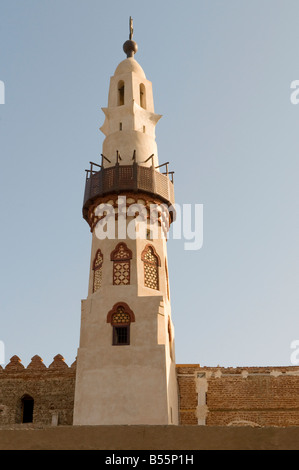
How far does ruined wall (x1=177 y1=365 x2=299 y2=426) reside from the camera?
63.3ft

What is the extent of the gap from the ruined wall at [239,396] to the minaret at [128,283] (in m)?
0.69

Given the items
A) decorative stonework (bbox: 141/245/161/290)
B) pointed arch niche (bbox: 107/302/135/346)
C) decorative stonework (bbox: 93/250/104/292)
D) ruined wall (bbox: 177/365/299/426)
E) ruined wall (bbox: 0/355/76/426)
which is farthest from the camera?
decorative stonework (bbox: 93/250/104/292)

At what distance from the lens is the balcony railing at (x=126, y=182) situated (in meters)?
21.8

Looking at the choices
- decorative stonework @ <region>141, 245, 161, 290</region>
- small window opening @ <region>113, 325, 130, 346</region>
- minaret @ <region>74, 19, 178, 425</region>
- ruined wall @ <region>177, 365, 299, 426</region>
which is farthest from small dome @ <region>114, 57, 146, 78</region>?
ruined wall @ <region>177, 365, 299, 426</region>

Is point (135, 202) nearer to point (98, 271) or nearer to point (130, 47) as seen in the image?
point (98, 271)

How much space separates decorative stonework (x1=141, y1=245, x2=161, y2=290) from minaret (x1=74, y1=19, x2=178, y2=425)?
39 mm

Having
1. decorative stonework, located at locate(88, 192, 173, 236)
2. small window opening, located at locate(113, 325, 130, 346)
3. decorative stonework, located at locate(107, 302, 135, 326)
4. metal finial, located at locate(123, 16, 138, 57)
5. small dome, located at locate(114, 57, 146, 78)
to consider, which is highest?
metal finial, located at locate(123, 16, 138, 57)

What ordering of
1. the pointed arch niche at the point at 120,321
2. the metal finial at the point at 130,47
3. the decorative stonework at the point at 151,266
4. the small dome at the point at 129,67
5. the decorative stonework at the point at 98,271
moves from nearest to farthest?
the pointed arch niche at the point at 120,321 < the decorative stonework at the point at 151,266 < the decorative stonework at the point at 98,271 < the small dome at the point at 129,67 < the metal finial at the point at 130,47

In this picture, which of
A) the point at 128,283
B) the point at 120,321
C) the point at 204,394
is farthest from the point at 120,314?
the point at 204,394

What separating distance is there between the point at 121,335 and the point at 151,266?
3.02m

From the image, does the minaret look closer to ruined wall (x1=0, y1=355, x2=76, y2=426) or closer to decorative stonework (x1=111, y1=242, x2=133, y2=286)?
decorative stonework (x1=111, y1=242, x2=133, y2=286)

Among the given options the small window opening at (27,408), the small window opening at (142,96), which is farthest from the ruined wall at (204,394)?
the small window opening at (142,96)

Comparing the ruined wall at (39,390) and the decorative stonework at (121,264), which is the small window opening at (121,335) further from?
the ruined wall at (39,390)

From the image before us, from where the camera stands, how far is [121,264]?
20.6m
